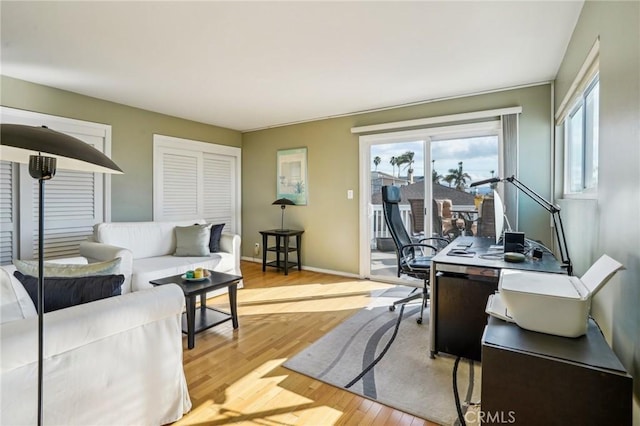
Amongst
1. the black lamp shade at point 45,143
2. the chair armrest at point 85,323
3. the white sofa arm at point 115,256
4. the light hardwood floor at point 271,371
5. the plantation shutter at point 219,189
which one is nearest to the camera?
the black lamp shade at point 45,143

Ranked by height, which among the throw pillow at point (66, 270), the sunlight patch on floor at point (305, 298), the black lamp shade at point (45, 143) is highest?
the black lamp shade at point (45, 143)

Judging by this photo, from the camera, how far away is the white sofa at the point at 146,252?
118 inches

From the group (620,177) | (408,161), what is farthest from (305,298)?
(620,177)

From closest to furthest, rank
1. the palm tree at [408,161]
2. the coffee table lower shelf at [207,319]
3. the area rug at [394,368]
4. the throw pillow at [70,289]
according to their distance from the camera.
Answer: the throw pillow at [70,289]
the area rug at [394,368]
the coffee table lower shelf at [207,319]
the palm tree at [408,161]

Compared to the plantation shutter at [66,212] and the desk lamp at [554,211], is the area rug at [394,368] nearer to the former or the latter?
the desk lamp at [554,211]

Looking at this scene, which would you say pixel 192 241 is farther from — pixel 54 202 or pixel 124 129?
pixel 124 129

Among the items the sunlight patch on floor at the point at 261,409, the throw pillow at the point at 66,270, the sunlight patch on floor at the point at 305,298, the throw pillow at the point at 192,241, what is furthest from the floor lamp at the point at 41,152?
the throw pillow at the point at 192,241

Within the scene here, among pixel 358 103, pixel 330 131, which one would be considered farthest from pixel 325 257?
pixel 358 103

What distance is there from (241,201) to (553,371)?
5.24m

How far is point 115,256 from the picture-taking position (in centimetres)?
289

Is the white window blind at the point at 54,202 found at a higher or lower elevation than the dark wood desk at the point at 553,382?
higher

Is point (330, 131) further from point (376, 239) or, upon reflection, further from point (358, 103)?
point (376, 239)

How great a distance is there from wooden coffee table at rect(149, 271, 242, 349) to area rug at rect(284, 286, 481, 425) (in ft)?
2.68

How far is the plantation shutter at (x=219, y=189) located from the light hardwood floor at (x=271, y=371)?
1.95 m
